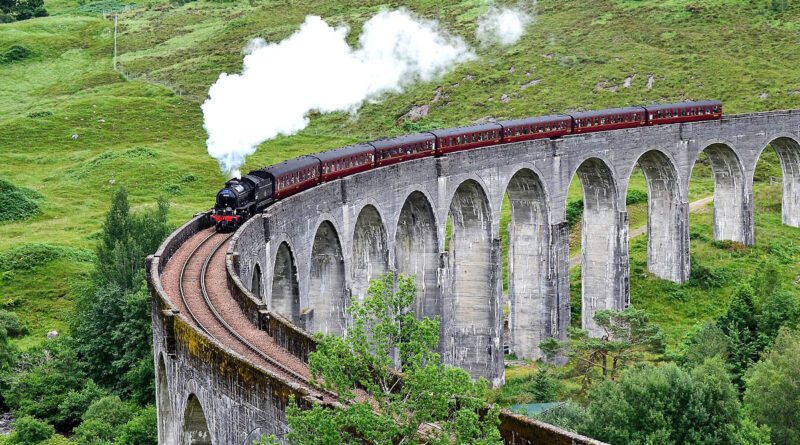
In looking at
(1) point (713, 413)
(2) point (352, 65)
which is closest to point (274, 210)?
(1) point (713, 413)

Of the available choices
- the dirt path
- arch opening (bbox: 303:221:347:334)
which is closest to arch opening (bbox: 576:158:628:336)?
the dirt path

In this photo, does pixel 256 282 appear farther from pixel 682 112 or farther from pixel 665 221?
pixel 682 112


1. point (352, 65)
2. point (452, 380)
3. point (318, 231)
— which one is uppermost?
point (352, 65)

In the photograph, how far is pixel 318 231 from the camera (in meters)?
45.4

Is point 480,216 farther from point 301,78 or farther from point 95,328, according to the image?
point 95,328

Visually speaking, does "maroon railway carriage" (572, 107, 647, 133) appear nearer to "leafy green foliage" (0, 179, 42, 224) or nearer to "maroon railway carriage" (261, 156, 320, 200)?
"maroon railway carriage" (261, 156, 320, 200)

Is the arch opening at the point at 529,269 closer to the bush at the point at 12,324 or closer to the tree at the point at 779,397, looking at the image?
the tree at the point at 779,397

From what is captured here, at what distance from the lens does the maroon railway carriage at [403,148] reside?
168ft

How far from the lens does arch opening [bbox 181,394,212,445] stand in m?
29.5

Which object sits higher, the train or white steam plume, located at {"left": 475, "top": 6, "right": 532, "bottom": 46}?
white steam plume, located at {"left": 475, "top": 6, "right": 532, "bottom": 46}

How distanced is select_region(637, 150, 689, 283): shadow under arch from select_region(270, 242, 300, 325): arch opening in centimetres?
3076

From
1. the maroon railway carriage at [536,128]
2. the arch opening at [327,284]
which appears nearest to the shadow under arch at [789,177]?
the maroon railway carriage at [536,128]

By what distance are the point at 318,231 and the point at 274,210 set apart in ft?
19.3

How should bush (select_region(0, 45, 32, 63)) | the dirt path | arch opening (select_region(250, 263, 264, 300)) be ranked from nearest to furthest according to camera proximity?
arch opening (select_region(250, 263, 264, 300)) → the dirt path → bush (select_region(0, 45, 32, 63))
